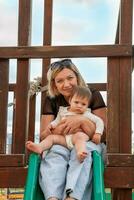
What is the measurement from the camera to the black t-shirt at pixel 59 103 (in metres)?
3.29

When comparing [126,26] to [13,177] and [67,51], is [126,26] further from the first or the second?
[13,177]

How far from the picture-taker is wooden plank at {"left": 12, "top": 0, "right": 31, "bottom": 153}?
322cm

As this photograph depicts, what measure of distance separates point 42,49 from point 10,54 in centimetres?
24

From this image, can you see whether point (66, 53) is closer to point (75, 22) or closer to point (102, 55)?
point (102, 55)

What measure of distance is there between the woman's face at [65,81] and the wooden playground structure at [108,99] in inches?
5.6

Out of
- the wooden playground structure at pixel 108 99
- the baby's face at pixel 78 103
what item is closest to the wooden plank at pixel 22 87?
the wooden playground structure at pixel 108 99

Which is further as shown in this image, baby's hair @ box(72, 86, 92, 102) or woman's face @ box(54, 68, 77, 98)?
woman's face @ box(54, 68, 77, 98)

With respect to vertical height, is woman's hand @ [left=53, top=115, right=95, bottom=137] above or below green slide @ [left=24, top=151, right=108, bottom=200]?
above

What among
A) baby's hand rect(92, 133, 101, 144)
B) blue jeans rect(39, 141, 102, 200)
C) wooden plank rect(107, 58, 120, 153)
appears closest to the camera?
blue jeans rect(39, 141, 102, 200)

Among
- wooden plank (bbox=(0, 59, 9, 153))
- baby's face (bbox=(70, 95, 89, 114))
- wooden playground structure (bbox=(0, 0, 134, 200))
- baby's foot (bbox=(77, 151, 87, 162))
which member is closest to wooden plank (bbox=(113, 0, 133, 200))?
wooden playground structure (bbox=(0, 0, 134, 200))

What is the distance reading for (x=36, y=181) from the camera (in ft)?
9.43

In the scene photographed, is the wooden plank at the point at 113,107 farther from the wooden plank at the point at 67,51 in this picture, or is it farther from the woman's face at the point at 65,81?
the woman's face at the point at 65,81

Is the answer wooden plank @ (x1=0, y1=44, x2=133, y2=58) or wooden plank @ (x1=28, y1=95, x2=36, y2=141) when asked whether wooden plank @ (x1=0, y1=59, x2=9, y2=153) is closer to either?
wooden plank @ (x1=0, y1=44, x2=133, y2=58)

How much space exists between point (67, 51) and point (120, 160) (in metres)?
0.87
